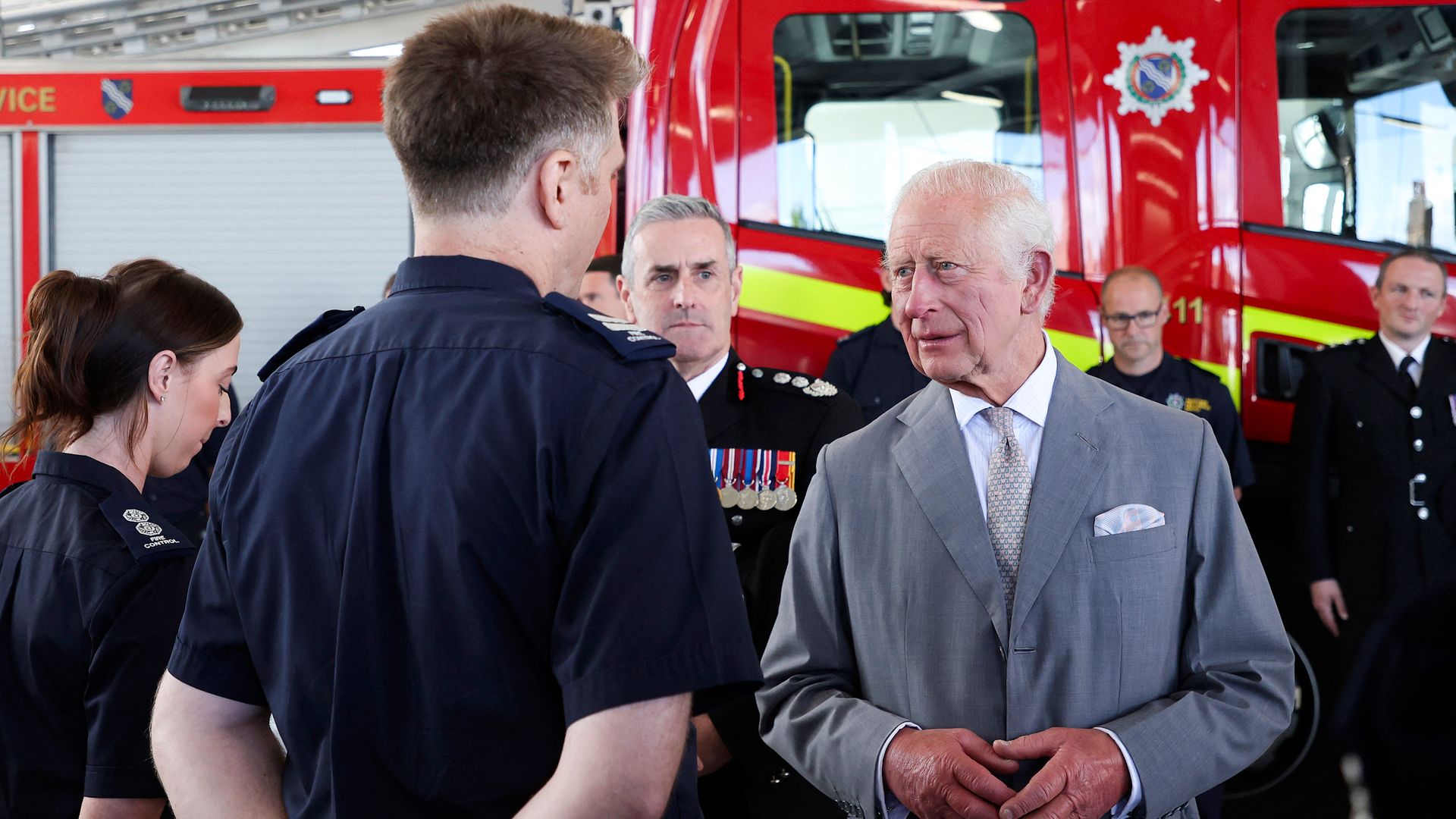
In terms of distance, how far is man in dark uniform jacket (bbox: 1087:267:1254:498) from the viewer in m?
3.66

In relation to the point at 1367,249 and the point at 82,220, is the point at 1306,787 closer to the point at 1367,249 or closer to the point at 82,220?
the point at 1367,249

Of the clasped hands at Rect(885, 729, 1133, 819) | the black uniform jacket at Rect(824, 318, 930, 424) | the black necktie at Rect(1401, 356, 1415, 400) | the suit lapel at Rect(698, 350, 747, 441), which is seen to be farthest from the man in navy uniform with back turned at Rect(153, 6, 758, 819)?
the black necktie at Rect(1401, 356, 1415, 400)

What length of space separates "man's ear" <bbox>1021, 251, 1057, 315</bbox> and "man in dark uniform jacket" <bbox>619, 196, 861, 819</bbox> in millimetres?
655

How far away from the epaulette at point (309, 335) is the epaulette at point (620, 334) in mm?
268

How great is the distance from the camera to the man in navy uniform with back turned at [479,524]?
3.51 feet

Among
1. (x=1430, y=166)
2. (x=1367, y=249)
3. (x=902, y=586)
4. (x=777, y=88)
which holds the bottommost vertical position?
(x=902, y=586)

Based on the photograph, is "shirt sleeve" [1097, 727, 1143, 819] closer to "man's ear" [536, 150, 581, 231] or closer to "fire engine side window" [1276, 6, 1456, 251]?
"man's ear" [536, 150, 581, 231]

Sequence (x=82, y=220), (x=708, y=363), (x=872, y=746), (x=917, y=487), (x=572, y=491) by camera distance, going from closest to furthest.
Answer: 1. (x=572, y=491)
2. (x=872, y=746)
3. (x=917, y=487)
4. (x=708, y=363)
5. (x=82, y=220)

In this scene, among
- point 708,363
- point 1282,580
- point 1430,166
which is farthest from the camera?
point 1282,580

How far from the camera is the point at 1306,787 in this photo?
3.87 m

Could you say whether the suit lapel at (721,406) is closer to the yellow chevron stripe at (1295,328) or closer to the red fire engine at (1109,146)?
the red fire engine at (1109,146)

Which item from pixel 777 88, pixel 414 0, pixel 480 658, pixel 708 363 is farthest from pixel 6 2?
pixel 480 658

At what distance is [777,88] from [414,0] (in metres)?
3.04

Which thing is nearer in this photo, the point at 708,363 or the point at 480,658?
the point at 480,658
